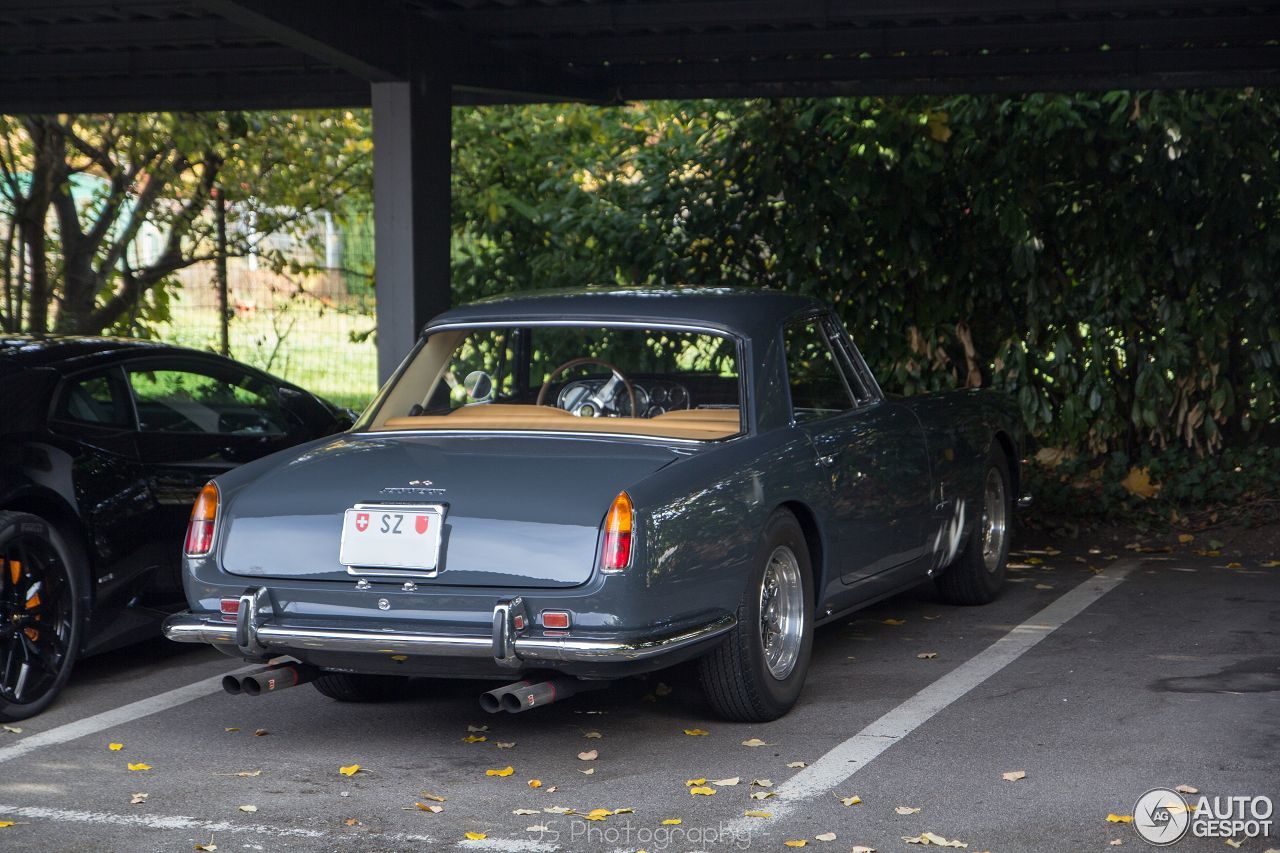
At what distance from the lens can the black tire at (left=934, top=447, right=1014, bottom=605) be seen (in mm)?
8047

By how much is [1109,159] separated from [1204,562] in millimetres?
3249

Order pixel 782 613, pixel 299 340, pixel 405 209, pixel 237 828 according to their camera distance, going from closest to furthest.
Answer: pixel 237 828
pixel 782 613
pixel 405 209
pixel 299 340

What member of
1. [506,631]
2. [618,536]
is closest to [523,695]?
[506,631]

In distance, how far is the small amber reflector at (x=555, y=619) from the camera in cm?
501

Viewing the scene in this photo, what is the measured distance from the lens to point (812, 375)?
675 cm

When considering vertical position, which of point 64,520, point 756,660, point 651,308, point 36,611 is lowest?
point 756,660

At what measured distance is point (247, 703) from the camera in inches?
251

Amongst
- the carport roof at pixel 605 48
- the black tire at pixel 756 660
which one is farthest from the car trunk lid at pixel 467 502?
the carport roof at pixel 605 48

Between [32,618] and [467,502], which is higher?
[467,502]

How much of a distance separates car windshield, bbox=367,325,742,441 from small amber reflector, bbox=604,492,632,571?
45.8 inches

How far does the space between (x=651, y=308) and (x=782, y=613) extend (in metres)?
1.33

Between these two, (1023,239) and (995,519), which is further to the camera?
(1023,239)

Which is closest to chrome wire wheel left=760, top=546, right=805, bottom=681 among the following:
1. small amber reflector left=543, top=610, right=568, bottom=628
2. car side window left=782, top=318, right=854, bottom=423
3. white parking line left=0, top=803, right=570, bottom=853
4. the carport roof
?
car side window left=782, top=318, right=854, bottom=423

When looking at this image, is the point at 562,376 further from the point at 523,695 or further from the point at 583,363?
the point at 523,695
